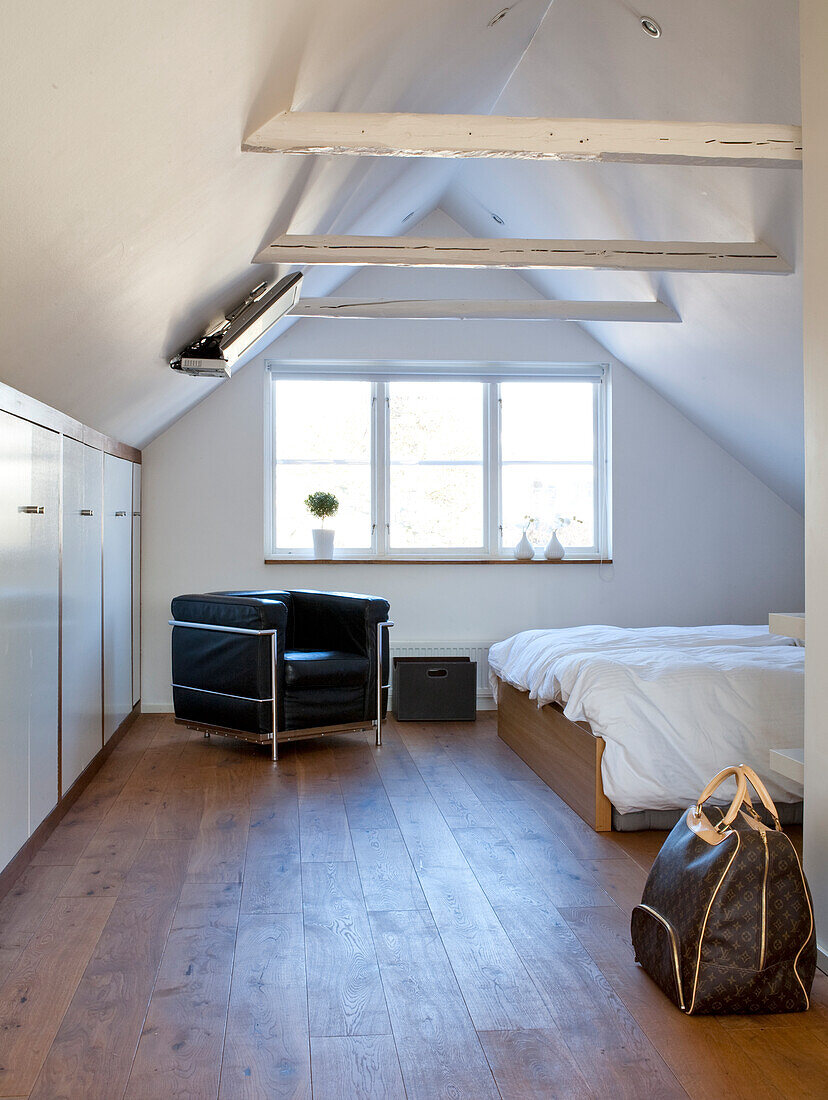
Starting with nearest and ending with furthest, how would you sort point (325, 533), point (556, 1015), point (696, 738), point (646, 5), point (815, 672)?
point (556, 1015), point (815, 672), point (646, 5), point (696, 738), point (325, 533)

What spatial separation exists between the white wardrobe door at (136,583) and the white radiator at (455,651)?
159 centimetres

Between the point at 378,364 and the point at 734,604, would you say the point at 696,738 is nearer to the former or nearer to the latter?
the point at 734,604

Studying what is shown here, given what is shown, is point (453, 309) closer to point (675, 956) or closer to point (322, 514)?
point (322, 514)

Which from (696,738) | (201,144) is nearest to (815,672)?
(696,738)

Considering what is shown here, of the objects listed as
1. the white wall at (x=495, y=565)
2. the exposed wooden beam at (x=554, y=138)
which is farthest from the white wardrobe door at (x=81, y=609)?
the white wall at (x=495, y=565)

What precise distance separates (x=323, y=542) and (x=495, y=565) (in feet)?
3.79

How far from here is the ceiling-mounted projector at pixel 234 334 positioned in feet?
14.7

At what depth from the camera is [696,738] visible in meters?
3.72

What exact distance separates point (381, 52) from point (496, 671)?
3.37 meters

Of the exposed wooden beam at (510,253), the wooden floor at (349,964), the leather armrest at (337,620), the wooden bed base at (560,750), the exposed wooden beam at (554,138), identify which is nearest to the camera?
the wooden floor at (349,964)

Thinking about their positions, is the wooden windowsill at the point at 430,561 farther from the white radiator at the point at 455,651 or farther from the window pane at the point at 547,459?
the white radiator at the point at 455,651

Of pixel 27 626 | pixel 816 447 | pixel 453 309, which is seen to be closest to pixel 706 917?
pixel 816 447

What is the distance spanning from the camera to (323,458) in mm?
6652

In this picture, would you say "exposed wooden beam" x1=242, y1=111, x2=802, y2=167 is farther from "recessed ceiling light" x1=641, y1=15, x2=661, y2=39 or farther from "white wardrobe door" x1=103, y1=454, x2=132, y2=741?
"white wardrobe door" x1=103, y1=454, x2=132, y2=741
